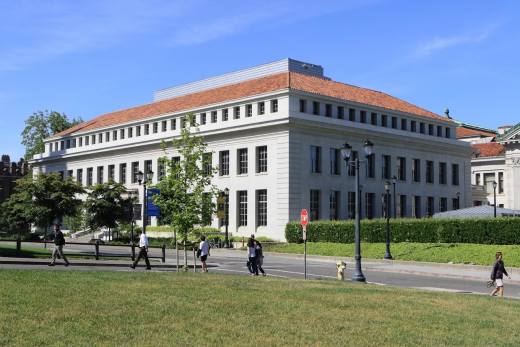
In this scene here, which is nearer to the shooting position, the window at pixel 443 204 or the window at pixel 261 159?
the window at pixel 261 159

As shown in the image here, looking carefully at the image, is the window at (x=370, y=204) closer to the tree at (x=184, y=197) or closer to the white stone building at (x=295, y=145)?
the white stone building at (x=295, y=145)

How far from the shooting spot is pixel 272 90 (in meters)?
60.2

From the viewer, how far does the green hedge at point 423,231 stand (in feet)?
138

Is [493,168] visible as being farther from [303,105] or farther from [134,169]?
[134,169]

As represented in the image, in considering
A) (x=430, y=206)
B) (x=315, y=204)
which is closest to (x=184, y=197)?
(x=315, y=204)

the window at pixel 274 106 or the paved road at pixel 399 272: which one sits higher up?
the window at pixel 274 106

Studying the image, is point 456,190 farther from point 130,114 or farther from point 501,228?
point 130,114

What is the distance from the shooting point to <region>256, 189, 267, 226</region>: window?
6116 cm

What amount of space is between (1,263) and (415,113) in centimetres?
5511

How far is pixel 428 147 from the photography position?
241 ft

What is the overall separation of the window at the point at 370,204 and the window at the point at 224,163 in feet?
48.4

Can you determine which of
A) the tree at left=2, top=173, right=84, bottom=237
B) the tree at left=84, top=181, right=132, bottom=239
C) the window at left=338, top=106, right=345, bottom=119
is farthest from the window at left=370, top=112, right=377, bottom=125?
the tree at left=2, top=173, right=84, bottom=237

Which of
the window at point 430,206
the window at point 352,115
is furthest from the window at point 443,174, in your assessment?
the window at point 352,115

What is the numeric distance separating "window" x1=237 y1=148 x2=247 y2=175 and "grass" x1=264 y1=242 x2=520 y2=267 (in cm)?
1366
